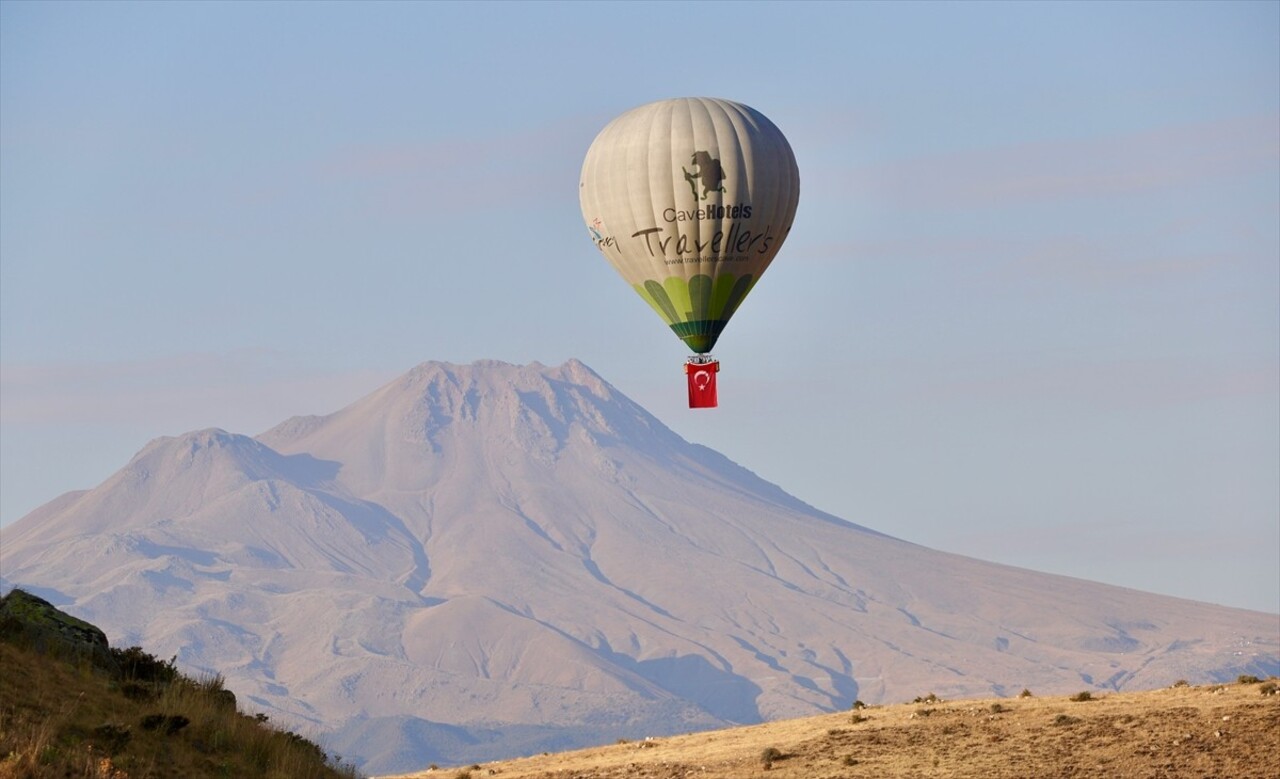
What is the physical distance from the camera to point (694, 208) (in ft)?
250

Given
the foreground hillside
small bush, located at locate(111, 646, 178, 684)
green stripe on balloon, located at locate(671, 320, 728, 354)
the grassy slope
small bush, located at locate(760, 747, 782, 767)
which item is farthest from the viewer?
green stripe on balloon, located at locate(671, 320, 728, 354)

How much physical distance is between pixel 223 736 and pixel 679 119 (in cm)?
4953

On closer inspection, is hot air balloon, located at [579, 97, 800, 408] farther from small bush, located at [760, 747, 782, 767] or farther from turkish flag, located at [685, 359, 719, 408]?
small bush, located at [760, 747, 782, 767]

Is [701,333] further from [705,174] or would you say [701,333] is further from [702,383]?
[705,174]

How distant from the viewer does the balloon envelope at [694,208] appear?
76188 mm

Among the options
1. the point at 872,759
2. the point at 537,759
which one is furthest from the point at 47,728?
the point at 537,759

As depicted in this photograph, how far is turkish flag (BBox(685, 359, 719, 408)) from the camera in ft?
251

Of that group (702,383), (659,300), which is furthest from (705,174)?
(702,383)

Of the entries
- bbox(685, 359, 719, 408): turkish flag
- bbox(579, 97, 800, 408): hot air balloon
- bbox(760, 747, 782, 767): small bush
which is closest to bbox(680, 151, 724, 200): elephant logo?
bbox(579, 97, 800, 408): hot air balloon

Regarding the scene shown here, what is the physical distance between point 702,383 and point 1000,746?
3671cm

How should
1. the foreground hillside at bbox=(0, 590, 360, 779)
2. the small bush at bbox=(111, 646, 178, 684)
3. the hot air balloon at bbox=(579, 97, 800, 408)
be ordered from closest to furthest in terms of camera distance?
the foreground hillside at bbox=(0, 590, 360, 779) < the small bush at bbox=(111, 646, 178, 684) < the hot air balloon at bbox=(579, 97, 800, 408)

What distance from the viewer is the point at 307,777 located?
105 ft

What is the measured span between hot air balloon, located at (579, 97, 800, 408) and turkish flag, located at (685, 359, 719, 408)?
4 cm

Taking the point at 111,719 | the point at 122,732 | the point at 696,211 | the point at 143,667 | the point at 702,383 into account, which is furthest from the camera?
the point at 702,383
